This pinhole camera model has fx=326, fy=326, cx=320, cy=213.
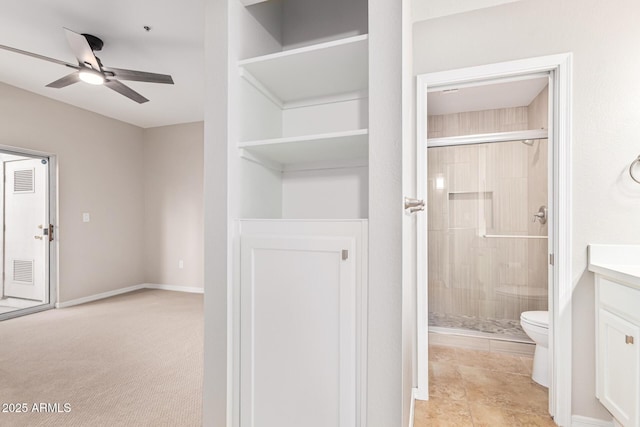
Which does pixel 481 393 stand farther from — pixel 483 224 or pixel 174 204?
pixel 174 204

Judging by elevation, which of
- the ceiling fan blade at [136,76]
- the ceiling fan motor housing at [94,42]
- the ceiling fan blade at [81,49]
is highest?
the ceiling fan motor housing at [94,42]

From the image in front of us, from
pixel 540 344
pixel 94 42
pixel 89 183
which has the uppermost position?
pixel 94 42

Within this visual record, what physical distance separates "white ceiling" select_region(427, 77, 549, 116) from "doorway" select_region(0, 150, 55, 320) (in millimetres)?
4673

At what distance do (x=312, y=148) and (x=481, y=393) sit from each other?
1.99m

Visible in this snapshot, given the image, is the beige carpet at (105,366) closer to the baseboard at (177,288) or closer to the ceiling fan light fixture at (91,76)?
the baseboard at (177,288)

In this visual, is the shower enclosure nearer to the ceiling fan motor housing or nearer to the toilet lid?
the toilet lid

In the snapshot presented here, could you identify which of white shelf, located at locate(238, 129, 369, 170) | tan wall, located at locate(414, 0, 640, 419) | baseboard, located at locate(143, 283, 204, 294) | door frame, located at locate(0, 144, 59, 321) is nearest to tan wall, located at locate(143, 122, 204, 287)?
baseboard, located at locate(143, 283, 204, 294)

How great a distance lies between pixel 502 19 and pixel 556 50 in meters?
0.37

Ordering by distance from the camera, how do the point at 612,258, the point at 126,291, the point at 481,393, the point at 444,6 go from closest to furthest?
the point at 612,258 → the point at 444,6 → the point at 481,393 → the point at 126,291

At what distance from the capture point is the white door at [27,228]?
396 centimetres

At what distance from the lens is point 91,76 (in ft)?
8.96

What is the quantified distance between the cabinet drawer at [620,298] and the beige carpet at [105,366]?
7.30 ft

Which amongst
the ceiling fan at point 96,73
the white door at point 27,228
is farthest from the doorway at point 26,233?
the ceiling fan at point 96,73

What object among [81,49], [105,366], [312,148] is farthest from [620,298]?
[81,49]
